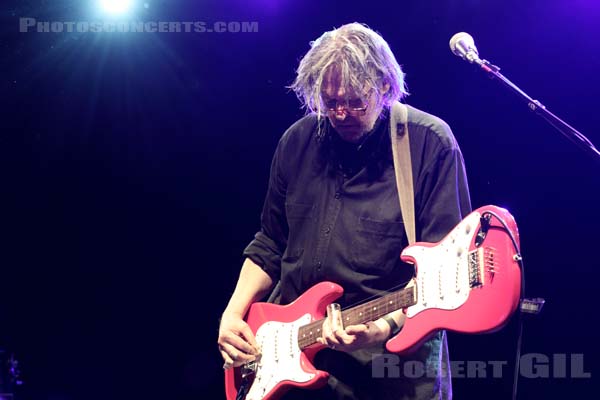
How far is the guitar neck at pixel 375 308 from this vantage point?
2373 mm

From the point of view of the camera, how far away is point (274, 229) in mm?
3055

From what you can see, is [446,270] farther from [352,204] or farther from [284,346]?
[284,346]

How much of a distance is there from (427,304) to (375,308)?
22 cm

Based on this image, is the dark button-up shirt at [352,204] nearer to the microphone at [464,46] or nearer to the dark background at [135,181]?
the microphone at [464,46]

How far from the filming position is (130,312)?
5113mm

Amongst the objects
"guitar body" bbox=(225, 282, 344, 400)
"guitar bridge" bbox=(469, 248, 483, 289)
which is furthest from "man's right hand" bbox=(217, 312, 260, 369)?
"guitar bridge" bbox=(469, 248, 483, 289)

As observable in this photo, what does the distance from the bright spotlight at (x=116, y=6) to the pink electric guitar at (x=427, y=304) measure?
A: 2734 millimetres

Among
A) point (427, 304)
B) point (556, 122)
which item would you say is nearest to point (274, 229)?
point (427, 304)

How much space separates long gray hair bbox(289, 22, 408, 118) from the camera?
104 inches

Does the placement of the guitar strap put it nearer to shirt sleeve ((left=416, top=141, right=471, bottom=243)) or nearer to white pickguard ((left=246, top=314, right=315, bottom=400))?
shirt sleeve ((left=416, top=141, right=471, bottom=243))

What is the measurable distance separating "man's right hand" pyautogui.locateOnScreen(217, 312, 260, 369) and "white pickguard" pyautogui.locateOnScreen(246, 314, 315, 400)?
1.4 inches

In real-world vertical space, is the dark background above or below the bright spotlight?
below

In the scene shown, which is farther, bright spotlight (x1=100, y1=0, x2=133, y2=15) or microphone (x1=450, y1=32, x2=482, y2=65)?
bright spotlight (x1=100, y1=0, x2=133, y2=15)

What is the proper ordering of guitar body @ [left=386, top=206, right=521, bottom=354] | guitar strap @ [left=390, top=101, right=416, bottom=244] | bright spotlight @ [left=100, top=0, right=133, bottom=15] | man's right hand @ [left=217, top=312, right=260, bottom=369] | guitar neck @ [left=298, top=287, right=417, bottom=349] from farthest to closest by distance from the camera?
bright spotlight @ [left=100, top=0, right=133, bottom=15], man's right hand @ [left=217, top=312, right=260, bottom=369], guitar strap @ [left=390, top=101, right=416, bottom=244], guitar neck @ [left=298, top=287, right=417, bottom=349], guitar body @ [left=386, top=206, right=521, bottom=354]
